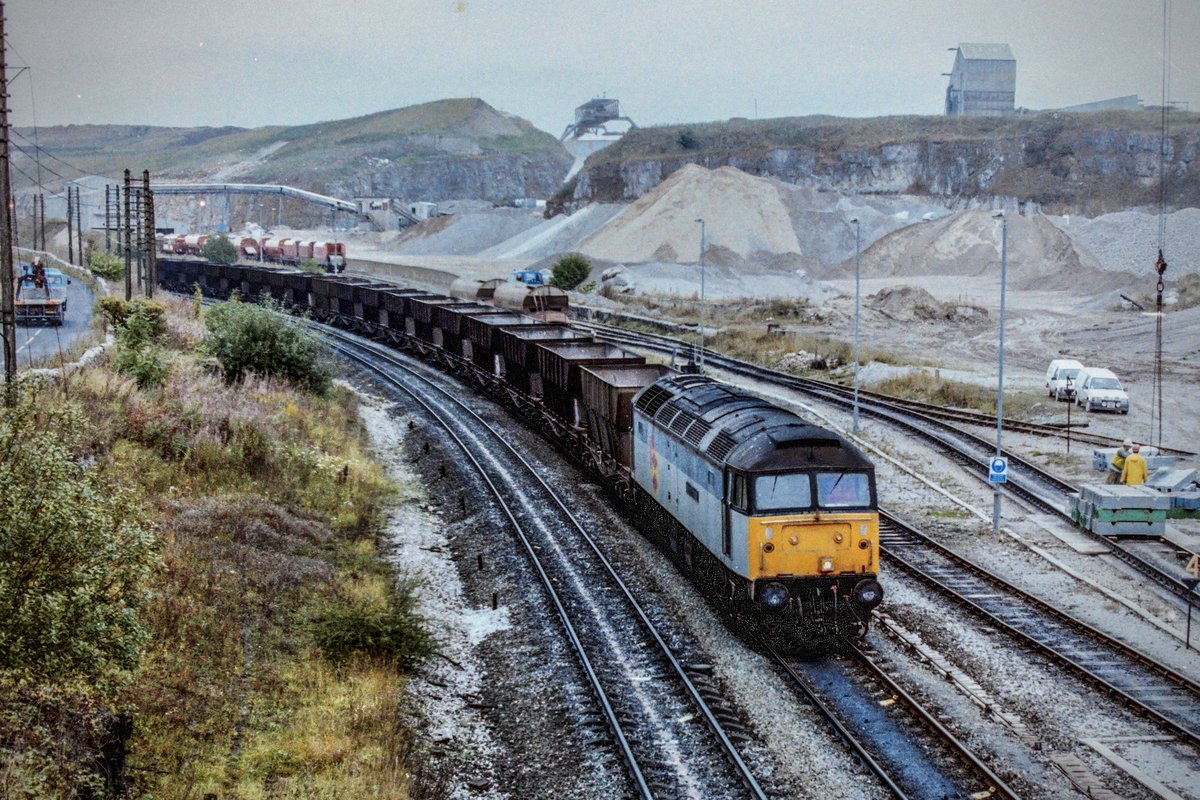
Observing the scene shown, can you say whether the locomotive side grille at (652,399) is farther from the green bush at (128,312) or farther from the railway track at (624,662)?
the green bush at (128,312)

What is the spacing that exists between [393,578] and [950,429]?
22.9 m

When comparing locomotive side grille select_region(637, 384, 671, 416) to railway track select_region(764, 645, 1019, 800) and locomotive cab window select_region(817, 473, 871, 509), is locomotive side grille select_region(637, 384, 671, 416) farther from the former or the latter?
railway track select_region(764, 645, 1019, 800)

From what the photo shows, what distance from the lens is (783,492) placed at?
57.3 feet

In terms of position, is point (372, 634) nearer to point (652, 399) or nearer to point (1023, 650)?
point (652, 399)

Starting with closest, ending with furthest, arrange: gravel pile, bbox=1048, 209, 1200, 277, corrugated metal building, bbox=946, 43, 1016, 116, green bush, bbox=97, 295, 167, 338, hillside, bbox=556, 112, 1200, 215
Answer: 1. green bush, bbox=97, 295, 167, 338
2. gravel pile, bbox=1048, 209, 1200, 277
3. hillside, bbox=556, 112, 1200, 215
4. corrugated metal building, bbox=946, 43, 1016, 116

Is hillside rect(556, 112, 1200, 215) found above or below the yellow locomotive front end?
above

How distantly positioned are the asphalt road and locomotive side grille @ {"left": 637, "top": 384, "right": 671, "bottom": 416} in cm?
1349

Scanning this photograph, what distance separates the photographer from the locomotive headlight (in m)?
17.2

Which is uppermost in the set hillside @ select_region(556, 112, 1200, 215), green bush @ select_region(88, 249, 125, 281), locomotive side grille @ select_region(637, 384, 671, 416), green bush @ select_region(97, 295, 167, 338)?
hillside @ select_region(556, 112, 1200, 215)

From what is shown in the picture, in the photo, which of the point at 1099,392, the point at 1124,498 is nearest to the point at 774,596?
the point at 1124,498

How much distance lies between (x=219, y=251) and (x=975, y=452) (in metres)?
91.4

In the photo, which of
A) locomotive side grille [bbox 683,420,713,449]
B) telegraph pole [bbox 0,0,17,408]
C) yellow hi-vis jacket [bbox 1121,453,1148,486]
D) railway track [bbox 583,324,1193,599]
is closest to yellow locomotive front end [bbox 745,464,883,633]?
locomotive side grille [bbox 683,420,713,449]

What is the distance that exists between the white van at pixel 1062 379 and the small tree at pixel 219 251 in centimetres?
8373

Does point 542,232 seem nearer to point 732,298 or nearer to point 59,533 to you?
point 732,298
